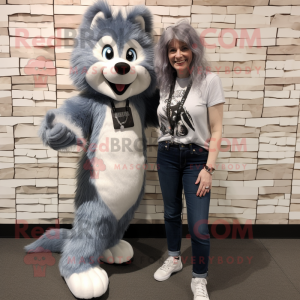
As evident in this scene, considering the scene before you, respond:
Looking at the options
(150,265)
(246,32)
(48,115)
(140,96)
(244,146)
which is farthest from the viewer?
(244,146)

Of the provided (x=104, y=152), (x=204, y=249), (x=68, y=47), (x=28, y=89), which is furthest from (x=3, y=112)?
(x=204, y=249)

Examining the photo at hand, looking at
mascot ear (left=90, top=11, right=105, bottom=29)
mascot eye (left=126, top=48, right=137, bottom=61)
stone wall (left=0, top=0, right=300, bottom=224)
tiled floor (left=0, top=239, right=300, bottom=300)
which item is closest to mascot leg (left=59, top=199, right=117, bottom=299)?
tiled floor (left=0, top=239, right=300, bottom=300)

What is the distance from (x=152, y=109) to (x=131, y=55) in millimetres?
357

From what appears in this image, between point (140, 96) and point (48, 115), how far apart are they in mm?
547

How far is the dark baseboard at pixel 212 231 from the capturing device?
2232 millimetres

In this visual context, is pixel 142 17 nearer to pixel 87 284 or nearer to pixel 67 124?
pixel 67 124

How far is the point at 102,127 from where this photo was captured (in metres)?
1.65

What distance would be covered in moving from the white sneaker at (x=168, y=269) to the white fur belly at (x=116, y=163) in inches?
18.2

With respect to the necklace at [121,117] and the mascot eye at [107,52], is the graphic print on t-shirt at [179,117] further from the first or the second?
the mascot eye at [107,52]

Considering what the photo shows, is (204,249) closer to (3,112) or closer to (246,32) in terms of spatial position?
(246,32)

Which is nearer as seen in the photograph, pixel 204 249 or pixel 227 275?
pixel 204 249

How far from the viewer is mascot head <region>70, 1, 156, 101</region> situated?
1587mm

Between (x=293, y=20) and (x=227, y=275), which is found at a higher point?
(x=293, y=20)

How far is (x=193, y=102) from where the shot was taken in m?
1.50
